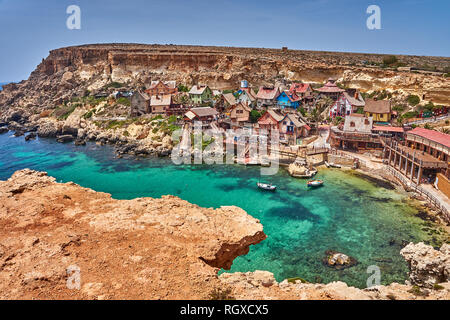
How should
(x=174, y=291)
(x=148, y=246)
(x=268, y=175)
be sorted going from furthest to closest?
(x=268, y=175), (x=148, y=246), (x=174, y=291)

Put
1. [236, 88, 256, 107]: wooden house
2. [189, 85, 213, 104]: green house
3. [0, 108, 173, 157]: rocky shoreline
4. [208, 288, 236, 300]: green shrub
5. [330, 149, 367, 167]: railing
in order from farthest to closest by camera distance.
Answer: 1. [189, 85, 213, 104]: green house
2. [236, 88, 256, 107]: wooden house
3. [0, 108, 173, 157]: rocky shoreline
4. [330, 149, 367, 167]: railing
5. [208, 288, 236, 300]: green shrub

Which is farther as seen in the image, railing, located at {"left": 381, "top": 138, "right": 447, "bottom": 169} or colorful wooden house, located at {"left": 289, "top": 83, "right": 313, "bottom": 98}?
colorful wooden house, located at {"left": 289, "top": 83, "right": 313, "bottom": 98}

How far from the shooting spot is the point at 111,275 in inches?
417

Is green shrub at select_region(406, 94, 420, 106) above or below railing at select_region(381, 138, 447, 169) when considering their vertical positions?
above

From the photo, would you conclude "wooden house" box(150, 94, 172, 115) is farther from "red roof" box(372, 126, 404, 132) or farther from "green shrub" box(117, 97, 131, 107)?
"red roof" box(372, 126, 404, 132)

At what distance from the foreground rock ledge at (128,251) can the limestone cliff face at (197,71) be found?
222ft

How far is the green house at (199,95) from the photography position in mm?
81875

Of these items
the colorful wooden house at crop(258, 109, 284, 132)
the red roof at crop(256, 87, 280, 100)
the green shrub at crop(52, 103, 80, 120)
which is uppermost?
the red roof at crop(256, 87, 280, 100)

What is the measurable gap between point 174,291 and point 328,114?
68469 millimetres

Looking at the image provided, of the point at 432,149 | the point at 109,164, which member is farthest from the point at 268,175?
the point at 109,164

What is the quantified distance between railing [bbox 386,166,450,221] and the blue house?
103 feet

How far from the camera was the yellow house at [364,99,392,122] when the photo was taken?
2375 inches

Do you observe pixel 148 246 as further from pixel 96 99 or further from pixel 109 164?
pixel 96 99

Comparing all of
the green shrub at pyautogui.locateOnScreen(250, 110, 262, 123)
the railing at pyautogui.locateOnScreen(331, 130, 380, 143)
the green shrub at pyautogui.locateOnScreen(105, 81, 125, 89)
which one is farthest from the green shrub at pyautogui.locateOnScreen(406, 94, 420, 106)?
the green shrub at pyautogui.locateOnScreen(105, 81, 125, 89)
